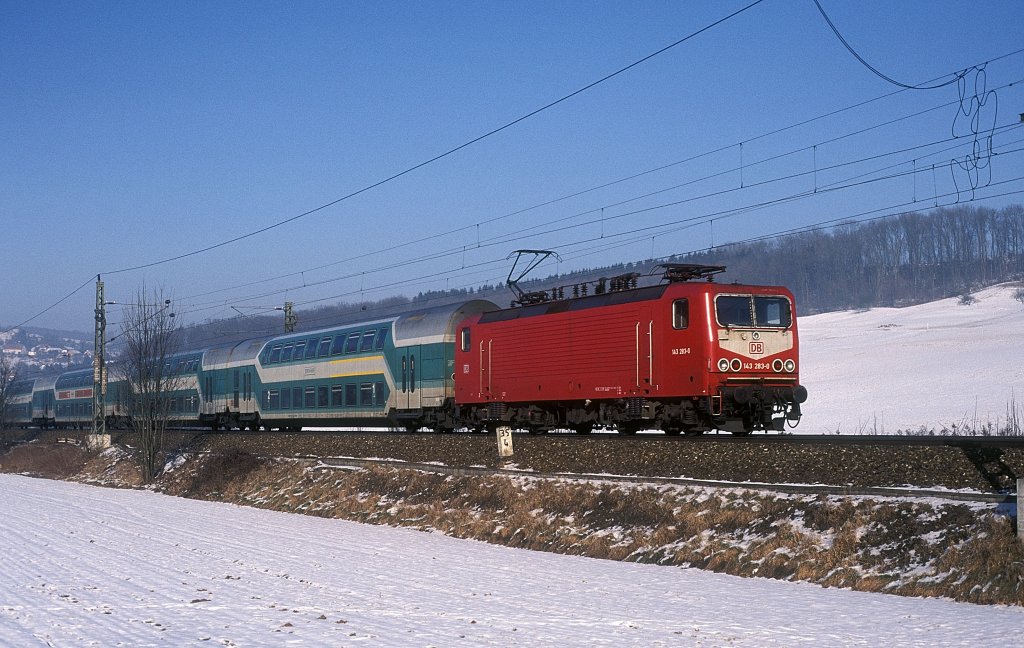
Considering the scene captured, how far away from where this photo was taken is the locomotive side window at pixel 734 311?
2470cm

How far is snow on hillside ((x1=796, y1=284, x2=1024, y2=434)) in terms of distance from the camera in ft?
146

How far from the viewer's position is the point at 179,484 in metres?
40.1

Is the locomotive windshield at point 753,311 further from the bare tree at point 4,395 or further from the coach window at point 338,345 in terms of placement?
the bare tree at point 4,395

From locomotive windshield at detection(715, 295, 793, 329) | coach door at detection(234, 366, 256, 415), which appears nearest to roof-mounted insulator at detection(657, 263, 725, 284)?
locomotive windshield at detection(715, 295, 793, 329)

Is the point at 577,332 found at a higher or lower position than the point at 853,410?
higher

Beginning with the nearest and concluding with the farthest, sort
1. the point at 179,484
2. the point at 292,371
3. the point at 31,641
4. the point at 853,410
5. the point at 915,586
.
Result: 1. the point at 31,641
2. the point at 915,586
3. the point at 179,484
4. the point at 292,371
5. the point at 853,410

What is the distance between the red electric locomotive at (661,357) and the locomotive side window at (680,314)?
0.08ft

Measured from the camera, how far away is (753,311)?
82.9ft

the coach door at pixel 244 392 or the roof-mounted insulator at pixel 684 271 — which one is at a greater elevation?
the roof-mounted insulator at pixel 684 271

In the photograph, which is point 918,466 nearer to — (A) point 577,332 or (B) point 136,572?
(A) point 577,332

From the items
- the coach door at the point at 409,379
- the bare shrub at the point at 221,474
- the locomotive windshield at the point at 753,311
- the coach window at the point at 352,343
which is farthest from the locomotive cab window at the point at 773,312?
the coach window at the point at 352,343

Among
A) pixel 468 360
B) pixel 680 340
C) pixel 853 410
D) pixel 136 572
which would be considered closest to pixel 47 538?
pixel 136 572

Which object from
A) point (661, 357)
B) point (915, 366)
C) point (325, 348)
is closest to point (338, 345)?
point (325, 348)

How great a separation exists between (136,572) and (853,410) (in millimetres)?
40121
